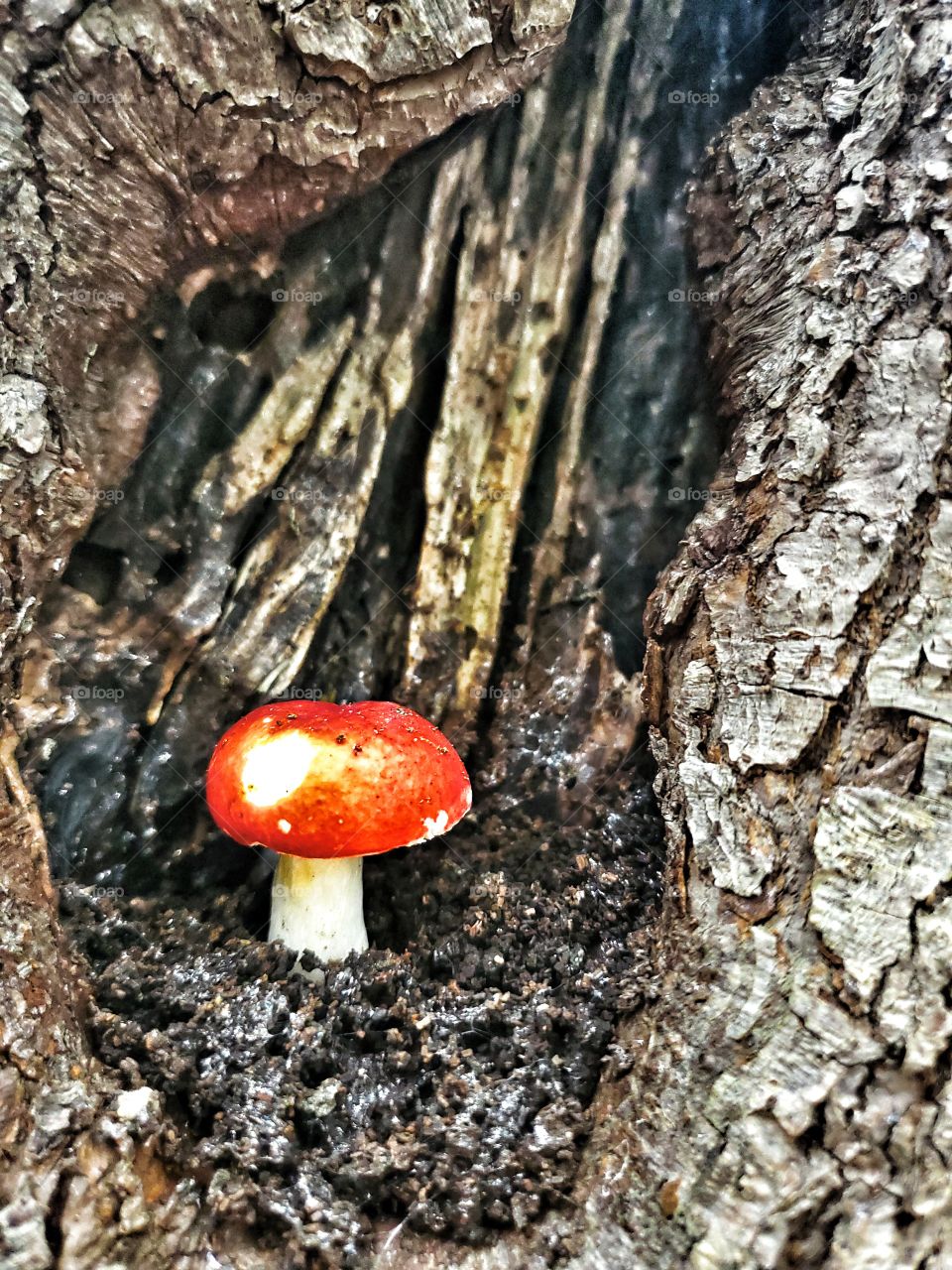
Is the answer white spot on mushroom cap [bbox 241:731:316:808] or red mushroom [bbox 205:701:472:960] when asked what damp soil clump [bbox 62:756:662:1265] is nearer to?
red mushroom [bbox 205:701:472:960]

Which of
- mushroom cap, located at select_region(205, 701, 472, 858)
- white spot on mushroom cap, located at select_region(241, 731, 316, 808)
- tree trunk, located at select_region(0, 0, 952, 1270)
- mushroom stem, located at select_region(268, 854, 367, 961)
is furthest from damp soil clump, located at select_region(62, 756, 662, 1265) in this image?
white spot on mushroom cap, located at select_region(241, 731, 316, 808)

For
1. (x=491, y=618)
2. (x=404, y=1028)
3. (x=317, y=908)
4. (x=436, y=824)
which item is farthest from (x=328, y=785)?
(x=491, y=618)

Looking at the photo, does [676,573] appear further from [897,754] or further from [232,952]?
[232,952]

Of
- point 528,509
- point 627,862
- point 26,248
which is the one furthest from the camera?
point 528,509

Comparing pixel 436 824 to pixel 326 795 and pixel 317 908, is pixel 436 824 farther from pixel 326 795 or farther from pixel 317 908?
pixel 317 908

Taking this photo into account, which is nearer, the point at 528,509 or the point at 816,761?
the point at 816,761

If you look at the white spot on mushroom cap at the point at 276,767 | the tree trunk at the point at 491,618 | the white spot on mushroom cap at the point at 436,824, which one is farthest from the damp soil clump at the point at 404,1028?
the white spot on mushroom cap at the point at 276,767

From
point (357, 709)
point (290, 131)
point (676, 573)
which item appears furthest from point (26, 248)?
point (676, 573)

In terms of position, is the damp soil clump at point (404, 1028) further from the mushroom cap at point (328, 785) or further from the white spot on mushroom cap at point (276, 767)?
the white spot on mushroom cap at point (276, 767)
